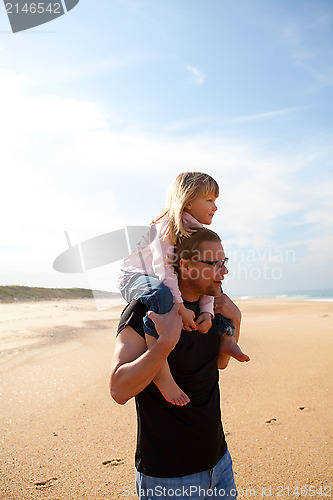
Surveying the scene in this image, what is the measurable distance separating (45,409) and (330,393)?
4.11m

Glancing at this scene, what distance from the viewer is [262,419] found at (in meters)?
5.31

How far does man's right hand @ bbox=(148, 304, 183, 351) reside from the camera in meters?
1.85

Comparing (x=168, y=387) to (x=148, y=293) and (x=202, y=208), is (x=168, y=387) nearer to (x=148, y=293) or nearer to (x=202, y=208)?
(x=148, y=293)

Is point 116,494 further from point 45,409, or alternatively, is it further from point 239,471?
point 45,409

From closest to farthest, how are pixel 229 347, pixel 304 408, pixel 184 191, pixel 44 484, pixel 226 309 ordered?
pixel 229 347, pixel 226 309, pixel 184 191, pixel 44 484, pixel 304 408

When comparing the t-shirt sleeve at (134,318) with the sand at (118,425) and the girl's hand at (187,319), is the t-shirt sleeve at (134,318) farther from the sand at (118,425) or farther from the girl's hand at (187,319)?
the sand at (118,425)

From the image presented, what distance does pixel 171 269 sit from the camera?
7.77 ft

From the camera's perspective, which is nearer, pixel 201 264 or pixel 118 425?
pixel 201 264

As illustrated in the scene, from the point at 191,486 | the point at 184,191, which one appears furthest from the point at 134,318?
the point at 184,191

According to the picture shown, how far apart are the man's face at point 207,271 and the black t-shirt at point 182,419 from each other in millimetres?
244

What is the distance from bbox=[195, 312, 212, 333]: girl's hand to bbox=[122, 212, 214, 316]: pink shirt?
104 millimetres

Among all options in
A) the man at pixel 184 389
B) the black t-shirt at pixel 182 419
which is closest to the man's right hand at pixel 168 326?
the man at pixel 184 389

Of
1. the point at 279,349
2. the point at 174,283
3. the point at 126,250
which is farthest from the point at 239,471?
the point at 279,349

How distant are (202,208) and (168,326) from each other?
1312mm
